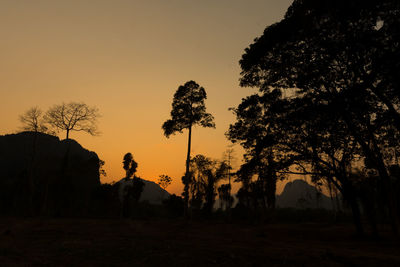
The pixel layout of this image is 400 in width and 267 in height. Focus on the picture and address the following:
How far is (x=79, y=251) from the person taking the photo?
871cm

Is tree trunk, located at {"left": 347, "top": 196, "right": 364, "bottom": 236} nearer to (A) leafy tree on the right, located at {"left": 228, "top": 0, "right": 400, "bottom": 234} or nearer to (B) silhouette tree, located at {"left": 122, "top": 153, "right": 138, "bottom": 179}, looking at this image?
(A) leafy tree on the right, located at {"left": 228, "top": 0, "right": 400, "bottom": 234}

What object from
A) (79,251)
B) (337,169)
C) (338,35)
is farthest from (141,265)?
(337,169)

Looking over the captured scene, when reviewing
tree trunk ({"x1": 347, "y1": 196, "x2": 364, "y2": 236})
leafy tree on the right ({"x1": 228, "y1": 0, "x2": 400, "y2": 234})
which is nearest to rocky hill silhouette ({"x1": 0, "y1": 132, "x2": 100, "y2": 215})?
leafy tree on the right ({"x1": 228, "y1": 0, "x2": 400, "y2": 234})

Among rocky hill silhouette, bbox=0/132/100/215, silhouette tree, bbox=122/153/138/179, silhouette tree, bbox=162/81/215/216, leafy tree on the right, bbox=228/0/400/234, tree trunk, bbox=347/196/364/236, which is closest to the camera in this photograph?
leafy tree on the right, bbox=228/0/400/234

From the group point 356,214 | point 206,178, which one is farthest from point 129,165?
point 356,214

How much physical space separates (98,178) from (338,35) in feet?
366

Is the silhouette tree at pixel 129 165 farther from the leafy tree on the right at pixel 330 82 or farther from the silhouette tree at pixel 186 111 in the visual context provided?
the leafy tree on the right at pixel 330 82

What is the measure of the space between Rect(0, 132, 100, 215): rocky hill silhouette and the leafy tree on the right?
92.7ft

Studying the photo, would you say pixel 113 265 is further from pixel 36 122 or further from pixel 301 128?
pixel 36 122

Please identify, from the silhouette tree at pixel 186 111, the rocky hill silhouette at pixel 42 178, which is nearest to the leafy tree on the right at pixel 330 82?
the silhouette tree at pixel 186 111

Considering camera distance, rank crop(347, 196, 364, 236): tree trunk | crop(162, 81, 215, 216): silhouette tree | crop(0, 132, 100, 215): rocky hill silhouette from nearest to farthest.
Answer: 1. crop(347, 196, 364, 236): tree trunk
2. crop(162, 81, 215, 216): silhouette tree
3. crop(0, 132, 100, 215): rocky hill silhouette

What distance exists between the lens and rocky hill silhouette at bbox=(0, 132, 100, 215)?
3675cm

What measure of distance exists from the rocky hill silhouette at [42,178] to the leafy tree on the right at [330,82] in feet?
92.7

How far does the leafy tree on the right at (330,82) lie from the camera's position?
1043 centimetres
